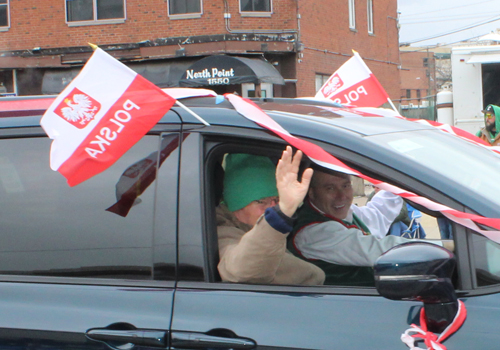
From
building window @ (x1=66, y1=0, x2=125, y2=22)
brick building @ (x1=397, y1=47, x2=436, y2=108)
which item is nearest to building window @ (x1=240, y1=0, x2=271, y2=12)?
building window @ (x1=66, y1=0, x2=125, y2=22)

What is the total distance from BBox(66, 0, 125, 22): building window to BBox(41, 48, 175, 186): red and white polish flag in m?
17.3

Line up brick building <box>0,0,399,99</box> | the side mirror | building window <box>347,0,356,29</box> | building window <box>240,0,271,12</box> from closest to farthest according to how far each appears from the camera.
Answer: the side mirror < brick building <box>0,0,399,99</box> < building window <box>240,0,271,12</box> < building window <box>347,0,356,29</box>

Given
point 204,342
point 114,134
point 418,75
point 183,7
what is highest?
point 418,75

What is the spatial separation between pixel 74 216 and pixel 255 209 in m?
0.68

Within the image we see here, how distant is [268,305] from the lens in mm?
1996

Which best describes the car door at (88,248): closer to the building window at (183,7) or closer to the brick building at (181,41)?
the brick building at (181,41)

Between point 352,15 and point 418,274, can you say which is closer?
point 418,274

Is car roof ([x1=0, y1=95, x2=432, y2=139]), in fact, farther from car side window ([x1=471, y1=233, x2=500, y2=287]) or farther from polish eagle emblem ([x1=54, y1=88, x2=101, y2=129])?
car side window ([x1=471, y1=233, x2=500, y2=287])

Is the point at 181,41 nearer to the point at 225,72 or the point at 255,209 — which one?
the point at 225,72

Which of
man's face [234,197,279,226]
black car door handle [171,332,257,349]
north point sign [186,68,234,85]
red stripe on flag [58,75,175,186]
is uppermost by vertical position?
north point sign [186,68,234,85]

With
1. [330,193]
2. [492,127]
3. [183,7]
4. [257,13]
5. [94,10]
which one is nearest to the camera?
[330,193]

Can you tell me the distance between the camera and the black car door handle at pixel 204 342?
1.94 meters

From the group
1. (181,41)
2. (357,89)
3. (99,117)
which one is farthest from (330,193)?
(181,41)

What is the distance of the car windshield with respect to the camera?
204cm
